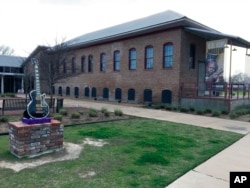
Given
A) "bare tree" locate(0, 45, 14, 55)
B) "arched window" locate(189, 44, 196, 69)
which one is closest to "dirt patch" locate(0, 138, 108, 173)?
"arched window" locate(189, 44, 196, 69)

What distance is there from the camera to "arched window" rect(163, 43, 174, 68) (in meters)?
18.9

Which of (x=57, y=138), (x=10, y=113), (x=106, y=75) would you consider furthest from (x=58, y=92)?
(x=57, y=138)

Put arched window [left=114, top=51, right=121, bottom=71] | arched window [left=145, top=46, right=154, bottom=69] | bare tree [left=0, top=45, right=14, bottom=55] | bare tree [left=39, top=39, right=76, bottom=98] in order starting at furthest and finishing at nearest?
bare tree [left=0, top=45, right=14, bottom=55], arched window [left=114, top=51, right=121, bottom=71], arched window [left=145, top=46, right=154, bottom=69], bare tree [left=39, top=39, right=76, bottom=98]

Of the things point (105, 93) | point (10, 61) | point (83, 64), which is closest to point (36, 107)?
point (105, 93)

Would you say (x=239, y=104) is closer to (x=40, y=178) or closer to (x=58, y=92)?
(x=40, y=178)

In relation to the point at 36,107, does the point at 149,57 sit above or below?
above

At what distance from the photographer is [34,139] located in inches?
219

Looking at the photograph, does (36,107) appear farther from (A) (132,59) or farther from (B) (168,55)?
(A) (132,59)

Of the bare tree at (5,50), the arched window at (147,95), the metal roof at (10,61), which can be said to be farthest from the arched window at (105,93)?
the bare tree at (5,50)

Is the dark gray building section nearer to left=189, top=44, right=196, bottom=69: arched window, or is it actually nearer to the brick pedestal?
left=189, top=44, right=196, bottom=69: arched window

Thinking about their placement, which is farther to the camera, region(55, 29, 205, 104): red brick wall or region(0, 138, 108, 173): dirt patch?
region(55, 29, 205, 104): red brick wall

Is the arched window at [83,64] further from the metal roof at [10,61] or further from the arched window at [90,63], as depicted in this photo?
the metal roof at [10,61]

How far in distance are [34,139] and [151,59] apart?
52.4 ft

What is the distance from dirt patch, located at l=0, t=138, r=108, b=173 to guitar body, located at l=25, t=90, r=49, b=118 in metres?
1.00
